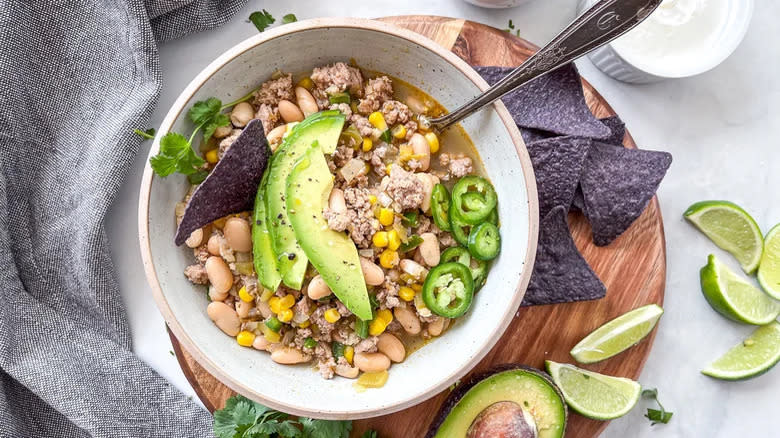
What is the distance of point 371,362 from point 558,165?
126 cm

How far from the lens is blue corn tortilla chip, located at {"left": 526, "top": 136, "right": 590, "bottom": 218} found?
3.10m

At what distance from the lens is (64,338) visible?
3441mm

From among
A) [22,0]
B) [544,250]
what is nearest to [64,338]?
[22,0]

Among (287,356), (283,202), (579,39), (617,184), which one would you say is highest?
(579,39)

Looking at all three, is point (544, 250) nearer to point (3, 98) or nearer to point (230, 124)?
point (230, 124)

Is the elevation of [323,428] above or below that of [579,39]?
below

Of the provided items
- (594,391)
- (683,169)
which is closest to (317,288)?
(594,391)

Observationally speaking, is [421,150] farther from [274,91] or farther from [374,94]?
[274,91]

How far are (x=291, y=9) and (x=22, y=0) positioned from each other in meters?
1.29

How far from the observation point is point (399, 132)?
307 centimetres

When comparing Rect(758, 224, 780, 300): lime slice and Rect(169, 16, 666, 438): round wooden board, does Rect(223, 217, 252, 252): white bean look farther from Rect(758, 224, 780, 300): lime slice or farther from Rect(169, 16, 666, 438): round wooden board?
Rect(758, 224, 780, 300): lime slice

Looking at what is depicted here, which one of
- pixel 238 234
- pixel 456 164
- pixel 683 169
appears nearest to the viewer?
pixel 238 234

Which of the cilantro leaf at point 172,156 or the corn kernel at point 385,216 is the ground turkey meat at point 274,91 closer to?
the cilantro leaf at point 172,156

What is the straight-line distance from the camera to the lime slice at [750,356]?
356 centimetres
